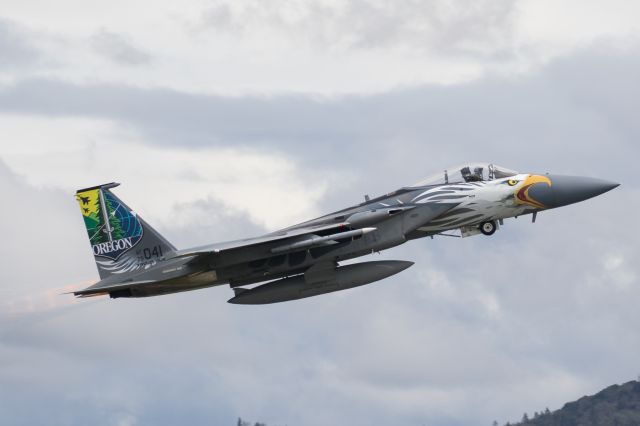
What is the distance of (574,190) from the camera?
1403 inches

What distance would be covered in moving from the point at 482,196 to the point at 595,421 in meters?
163

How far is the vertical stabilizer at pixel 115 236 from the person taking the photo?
119 feet

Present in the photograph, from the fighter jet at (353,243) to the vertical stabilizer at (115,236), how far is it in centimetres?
3

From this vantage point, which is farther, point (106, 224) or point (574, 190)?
point (106, 224)

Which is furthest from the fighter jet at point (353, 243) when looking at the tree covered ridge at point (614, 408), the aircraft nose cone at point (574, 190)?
the tree covered ridge at point (614, 408)

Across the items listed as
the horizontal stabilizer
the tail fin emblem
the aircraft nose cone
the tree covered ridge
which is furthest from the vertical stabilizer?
the tree covered ridge

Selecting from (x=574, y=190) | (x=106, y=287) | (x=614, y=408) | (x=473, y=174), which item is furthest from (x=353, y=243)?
(x=614, y=408)

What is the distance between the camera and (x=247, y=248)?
35000mm

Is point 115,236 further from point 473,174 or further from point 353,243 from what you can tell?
point 473,174

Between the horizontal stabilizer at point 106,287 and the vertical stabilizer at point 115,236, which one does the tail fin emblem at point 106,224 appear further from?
the horizontal stabilizer at point 106,287

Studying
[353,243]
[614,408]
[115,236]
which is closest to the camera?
[353,243]

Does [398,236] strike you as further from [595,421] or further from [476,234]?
[595,421]

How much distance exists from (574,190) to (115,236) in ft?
43.3

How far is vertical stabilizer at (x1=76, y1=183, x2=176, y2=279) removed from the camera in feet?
119
